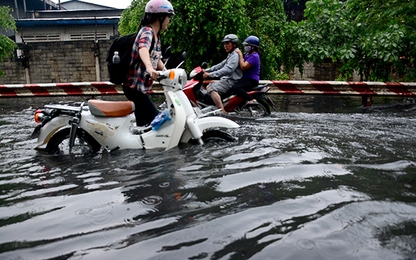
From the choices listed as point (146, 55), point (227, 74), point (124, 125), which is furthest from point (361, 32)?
point (124, 125)

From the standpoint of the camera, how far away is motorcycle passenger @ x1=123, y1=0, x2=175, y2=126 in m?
5.00

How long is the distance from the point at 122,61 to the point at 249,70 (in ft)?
12.9

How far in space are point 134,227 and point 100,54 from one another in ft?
69.0

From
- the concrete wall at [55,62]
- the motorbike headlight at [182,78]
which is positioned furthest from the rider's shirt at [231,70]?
the concrete wall at [55,62]

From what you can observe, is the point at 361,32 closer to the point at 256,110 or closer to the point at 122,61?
the point at 256,110

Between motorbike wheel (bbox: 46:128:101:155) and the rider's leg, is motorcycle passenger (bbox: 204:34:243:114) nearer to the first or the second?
the rider's leg

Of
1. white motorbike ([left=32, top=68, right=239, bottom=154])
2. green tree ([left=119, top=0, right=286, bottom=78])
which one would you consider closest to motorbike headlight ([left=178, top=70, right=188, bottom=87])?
white motorbike ([left=32, top=68, right=239, bottom=154])

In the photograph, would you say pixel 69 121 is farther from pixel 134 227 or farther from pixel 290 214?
pixel 290 214

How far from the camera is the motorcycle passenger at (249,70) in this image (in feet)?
27.8

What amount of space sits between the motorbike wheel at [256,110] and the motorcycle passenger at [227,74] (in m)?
0.46

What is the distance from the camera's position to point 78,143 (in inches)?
211

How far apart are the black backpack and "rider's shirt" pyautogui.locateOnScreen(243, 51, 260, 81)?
3.64m

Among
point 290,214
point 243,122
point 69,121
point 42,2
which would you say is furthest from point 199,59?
point 42,2

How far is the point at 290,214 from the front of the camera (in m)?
2.89
